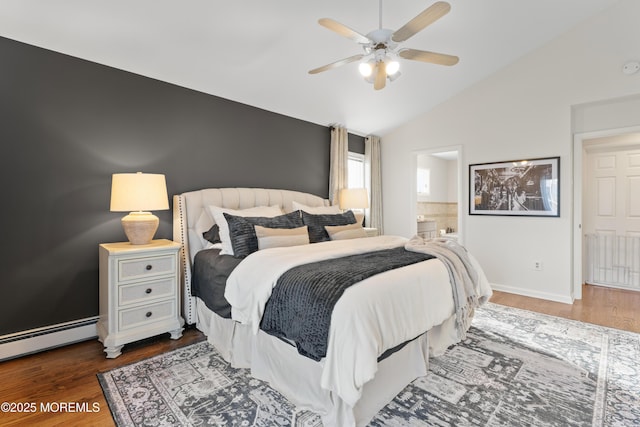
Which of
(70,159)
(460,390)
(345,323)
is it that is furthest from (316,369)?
(70,159)

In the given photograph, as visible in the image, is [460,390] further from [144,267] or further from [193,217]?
[193,217]

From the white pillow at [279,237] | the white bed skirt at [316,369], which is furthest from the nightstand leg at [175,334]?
the white pillow at [279,237]

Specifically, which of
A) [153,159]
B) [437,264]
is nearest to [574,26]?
[437,264]

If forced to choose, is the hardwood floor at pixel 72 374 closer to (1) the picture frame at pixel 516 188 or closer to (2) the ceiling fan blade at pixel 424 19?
(1) the picture frame at pixel 516 188

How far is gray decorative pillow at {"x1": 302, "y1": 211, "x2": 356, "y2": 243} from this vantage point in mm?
3328

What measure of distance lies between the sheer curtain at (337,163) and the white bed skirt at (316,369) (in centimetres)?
280

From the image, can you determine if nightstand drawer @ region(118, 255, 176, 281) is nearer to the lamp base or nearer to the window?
the lamp base

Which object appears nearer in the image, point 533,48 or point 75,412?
point 75,412

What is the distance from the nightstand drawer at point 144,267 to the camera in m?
2.44

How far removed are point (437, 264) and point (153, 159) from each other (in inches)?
110

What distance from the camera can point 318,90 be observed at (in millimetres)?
3902

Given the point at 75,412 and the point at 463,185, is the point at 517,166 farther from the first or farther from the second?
the point at 75,412

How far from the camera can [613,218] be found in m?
4.52

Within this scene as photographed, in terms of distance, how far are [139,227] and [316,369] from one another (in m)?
1.92
